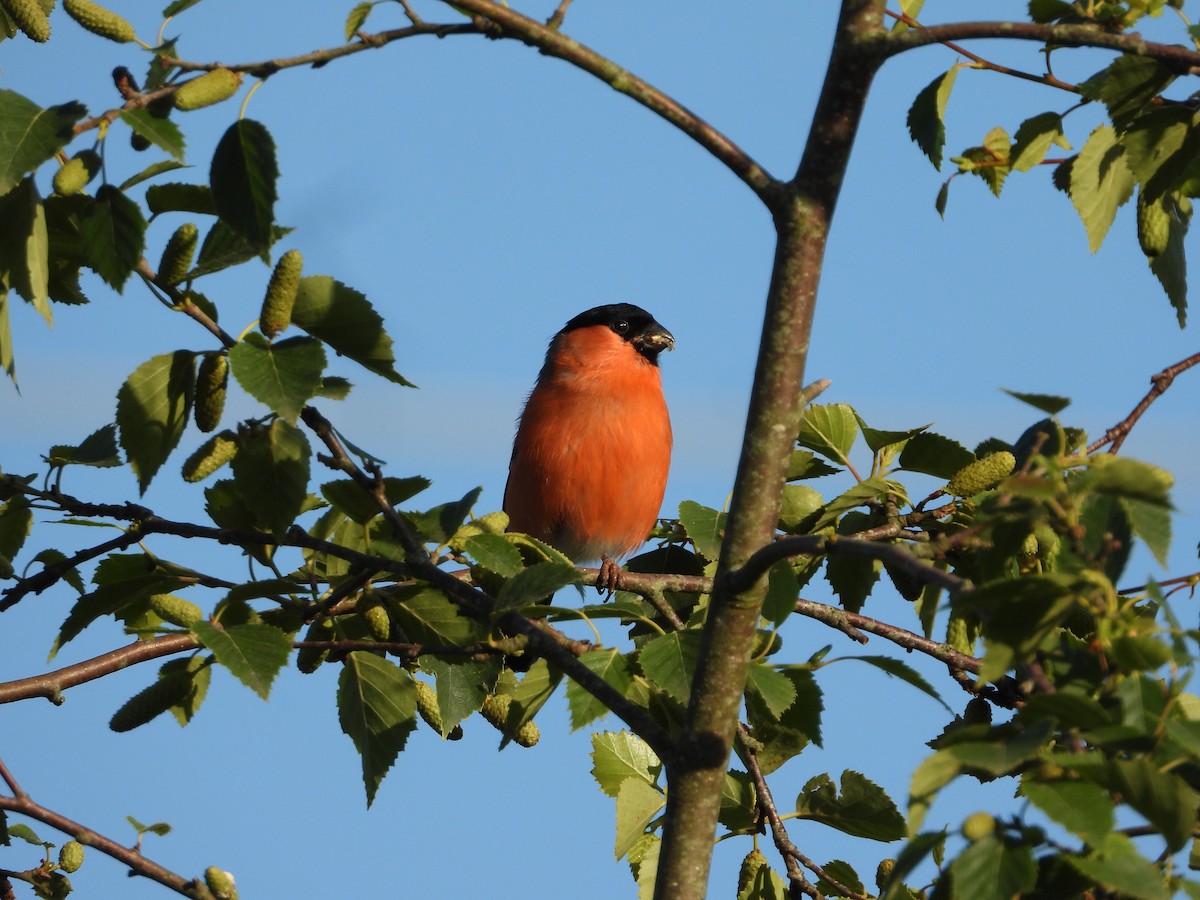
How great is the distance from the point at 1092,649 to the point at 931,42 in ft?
3.29

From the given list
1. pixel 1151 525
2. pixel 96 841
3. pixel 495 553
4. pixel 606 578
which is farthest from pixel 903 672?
pixel 606 578

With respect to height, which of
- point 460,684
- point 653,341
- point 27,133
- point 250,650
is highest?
point 653,341

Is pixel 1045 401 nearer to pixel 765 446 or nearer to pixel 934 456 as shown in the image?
pixel 765 446

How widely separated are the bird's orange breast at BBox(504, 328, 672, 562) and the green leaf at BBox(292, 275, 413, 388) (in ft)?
12.9

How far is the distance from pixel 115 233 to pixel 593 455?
424 cm

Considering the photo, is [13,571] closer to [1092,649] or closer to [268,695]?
[268,695]

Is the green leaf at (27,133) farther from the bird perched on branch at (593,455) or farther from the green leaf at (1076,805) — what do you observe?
Answer: the bird perched on branch at (593,455)

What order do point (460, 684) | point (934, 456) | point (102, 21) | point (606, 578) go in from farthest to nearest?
point (606, 578) → point (934, 456) → point (460, 684) → point (102, 21)

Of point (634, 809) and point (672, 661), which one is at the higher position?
point (672, 661)

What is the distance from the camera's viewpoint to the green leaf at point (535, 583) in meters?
2.26

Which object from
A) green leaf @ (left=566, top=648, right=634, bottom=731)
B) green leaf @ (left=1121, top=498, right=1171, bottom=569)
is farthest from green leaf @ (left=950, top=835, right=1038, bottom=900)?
green leaf @ (left=566, top=648, right=634, bottom=731)

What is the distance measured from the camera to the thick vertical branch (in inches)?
84.7

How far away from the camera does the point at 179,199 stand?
2.31m

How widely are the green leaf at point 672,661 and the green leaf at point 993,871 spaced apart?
3.04 feet
